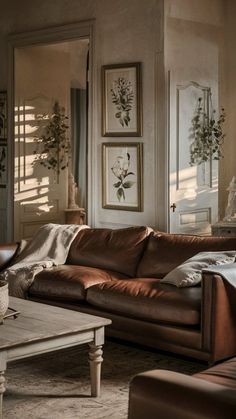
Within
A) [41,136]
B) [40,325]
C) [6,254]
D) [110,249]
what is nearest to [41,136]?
[41,136]

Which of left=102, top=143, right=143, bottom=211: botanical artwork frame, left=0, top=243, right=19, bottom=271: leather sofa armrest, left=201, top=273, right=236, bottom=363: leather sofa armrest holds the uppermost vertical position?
left=102, top=143, right=143, bottom=211: botanical artwork frame

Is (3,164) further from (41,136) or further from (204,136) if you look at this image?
(204,136)

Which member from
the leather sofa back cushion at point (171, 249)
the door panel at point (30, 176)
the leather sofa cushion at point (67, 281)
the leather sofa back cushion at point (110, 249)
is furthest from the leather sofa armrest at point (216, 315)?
the door panel at point (30, 176)

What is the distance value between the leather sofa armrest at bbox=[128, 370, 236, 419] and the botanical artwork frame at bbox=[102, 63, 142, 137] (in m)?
4.07

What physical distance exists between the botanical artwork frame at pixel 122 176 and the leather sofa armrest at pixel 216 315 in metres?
2.23

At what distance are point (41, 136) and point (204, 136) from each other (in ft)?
6.39

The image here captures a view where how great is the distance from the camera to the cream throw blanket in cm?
541

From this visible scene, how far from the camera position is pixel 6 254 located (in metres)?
5.90

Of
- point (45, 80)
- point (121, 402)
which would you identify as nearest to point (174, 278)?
point (121, 402)

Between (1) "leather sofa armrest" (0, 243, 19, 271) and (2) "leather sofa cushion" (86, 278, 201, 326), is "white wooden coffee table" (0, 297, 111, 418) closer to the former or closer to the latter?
(2) "leather sofa cushion" (86, 278, 201, 326)

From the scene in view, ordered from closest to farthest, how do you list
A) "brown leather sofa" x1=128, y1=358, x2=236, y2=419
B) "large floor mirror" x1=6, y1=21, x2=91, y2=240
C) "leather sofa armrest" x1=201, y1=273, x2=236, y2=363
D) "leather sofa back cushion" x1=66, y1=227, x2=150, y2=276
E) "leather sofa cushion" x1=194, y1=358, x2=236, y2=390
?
"brown leather sofa" x1=128, y1=358, x2=236, y2=419 < "leather sofa cushion" x1=194, y1=358, x2=236, y2=390 < "leather sofa armrest" x1=201, y1=273, x2=236, y2=363 < "leather sofa back cushion" x1=66, y1=227, x2=150, y2=276 < "large floor mirror" x1=6, y1=21, x2=91, y2=240

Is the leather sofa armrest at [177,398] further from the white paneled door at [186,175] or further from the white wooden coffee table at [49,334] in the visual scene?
the white paneled door at [186,175]

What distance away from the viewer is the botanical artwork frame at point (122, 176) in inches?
254

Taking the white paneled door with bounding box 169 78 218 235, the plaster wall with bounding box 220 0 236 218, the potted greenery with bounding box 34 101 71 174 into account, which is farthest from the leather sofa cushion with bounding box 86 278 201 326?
the potted greenery with bounding box 34 101 71 174
